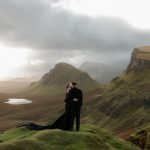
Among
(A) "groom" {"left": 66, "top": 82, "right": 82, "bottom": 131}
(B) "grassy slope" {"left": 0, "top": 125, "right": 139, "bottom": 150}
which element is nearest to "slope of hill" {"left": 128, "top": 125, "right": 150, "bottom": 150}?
(A) "groom" {"left": 66, "top": 82, "right": 82, "bottom": 131}

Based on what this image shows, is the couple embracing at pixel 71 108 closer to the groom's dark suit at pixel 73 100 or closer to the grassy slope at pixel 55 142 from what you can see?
the groom's dark suit at pixel 73 100

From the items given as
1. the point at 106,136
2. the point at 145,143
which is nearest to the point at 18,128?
the point at 106,136

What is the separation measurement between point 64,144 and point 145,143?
52.4 ft

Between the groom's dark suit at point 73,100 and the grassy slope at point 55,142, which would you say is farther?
the groom's dark suit at point 73,100

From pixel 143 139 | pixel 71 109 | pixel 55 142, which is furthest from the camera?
pixel 143 139

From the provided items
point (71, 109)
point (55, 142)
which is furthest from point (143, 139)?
point (55, 142)

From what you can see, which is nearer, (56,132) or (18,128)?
(56,132)

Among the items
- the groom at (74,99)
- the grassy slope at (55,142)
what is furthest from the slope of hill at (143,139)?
the grassy slope at (55,142)

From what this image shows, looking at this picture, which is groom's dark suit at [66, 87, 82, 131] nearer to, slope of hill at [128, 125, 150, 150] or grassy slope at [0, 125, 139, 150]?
grassy slope at [0, 125, 139, 150]

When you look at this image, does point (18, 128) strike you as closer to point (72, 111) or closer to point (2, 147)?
point (72, 111)

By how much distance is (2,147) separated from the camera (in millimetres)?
15492

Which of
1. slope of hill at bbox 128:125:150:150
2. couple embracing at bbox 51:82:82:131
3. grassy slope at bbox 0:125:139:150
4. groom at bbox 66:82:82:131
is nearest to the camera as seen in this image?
grassy slope at bbox 0:125:139:150

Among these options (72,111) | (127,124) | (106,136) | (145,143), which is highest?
(72,111)

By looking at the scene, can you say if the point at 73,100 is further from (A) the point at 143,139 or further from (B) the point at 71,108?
(A) the point at 143,139
